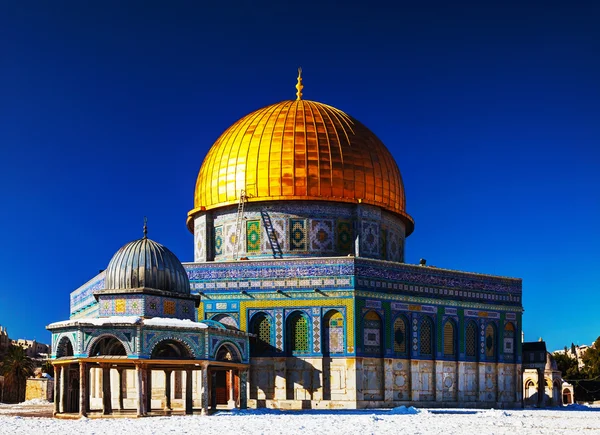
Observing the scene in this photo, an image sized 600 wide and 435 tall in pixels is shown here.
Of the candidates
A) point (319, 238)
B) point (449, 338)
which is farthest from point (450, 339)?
point (319, 238)

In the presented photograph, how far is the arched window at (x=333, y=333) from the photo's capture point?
32688mm

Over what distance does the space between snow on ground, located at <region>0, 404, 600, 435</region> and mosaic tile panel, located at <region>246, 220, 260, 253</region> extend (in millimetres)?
8724

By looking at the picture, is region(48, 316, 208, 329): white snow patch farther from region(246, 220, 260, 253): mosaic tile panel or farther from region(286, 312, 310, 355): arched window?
region(246, 220, 260, 253): mosaic tile panel

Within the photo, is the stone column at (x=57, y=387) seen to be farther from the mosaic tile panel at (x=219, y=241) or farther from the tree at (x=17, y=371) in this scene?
the tree at (x=17, y=371)

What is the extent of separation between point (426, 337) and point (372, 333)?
255cm

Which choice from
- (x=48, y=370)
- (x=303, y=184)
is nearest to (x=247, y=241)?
(x=303, y=184)

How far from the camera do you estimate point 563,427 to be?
2498 cm

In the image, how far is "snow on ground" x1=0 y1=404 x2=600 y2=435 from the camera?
22000 mm

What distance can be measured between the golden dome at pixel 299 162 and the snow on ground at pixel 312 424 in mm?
10022

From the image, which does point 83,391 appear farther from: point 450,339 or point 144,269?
point 450,339

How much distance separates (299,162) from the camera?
119 feet

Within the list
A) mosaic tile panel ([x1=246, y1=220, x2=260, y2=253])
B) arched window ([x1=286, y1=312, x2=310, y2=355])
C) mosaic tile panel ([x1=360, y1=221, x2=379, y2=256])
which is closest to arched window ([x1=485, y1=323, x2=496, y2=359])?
mosaic tile panel ([x1=360, y1=221, x2=379, y2=256])

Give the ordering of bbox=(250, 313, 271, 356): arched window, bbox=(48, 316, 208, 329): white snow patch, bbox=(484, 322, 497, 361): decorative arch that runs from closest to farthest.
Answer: bbox=(48, 316, 208, 329): white snow patch → bbox=(250, 313, 271, 356): arched window → bbox=(484, 322, 497, 361): decorative arch

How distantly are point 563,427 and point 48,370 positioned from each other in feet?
119
